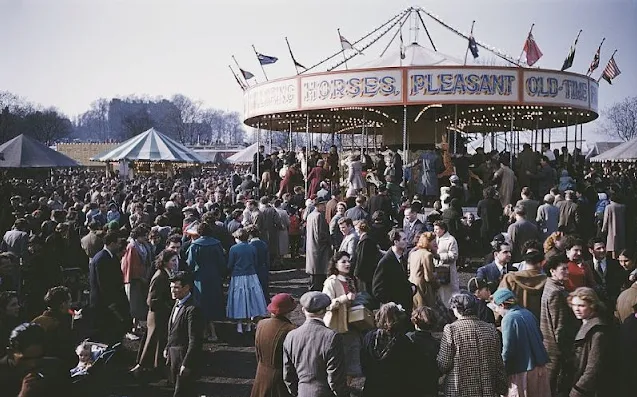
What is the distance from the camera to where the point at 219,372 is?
22.3ft

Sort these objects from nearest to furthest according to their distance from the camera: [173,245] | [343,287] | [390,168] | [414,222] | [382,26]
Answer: [343,287] < [173,245] < [414,222] < [390,168] < [382,26]

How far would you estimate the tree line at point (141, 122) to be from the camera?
6101cm

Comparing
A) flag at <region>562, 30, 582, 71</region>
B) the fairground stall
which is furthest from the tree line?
flag at <region>562, 30, 582, 71</region>

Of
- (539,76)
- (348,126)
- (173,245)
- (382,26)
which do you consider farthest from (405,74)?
(348,126)

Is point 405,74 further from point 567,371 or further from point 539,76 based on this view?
point 567,371

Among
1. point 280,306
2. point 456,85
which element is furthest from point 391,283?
point 456,85

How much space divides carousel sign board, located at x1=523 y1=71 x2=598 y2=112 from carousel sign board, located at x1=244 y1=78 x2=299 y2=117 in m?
6.76

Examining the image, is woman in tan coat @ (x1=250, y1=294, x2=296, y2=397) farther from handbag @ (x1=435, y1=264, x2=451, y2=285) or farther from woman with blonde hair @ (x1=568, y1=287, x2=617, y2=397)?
handbag @ (x1=435, y1=264, x2=451, y2=285)

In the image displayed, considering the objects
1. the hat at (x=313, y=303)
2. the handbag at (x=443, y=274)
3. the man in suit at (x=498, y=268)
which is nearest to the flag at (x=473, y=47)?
the handbag at (x=443, y=274)

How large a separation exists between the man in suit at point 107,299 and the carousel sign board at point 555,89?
12.9m

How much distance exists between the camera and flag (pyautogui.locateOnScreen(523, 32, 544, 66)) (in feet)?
56.7

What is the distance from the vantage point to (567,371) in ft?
17.2

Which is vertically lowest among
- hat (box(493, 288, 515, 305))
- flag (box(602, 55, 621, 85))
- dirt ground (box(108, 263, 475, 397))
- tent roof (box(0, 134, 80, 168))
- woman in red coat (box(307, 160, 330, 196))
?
dirt ground (box(108, 263, 475, 397))

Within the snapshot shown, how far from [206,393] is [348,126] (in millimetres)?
25068
